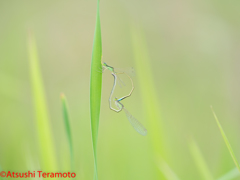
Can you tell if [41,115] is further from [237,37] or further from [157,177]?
[237,37]

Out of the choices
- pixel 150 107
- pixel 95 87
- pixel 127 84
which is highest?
pixel 95 87

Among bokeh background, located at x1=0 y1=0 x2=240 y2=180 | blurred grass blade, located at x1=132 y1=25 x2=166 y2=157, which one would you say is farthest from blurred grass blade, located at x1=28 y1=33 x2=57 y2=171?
blurred grass blade, located at x1=132 y1=25 x2=166 y2=157

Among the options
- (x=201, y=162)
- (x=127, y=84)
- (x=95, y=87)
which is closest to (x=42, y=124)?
(x=95, y=87)

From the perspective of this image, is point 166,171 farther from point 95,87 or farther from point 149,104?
point 95,87

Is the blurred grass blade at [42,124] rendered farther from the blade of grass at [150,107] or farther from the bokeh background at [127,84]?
the blade of grass at [150,107]

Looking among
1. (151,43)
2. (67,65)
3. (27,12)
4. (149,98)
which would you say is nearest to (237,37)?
(151,43)

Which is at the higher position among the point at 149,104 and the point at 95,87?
the point at 95,87

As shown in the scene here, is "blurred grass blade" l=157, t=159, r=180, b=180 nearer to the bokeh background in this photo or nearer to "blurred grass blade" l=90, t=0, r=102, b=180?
the bokeh background

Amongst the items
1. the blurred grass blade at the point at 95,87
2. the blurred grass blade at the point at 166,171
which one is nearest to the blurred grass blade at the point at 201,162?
the blurred grass blade at the point at 166,171
